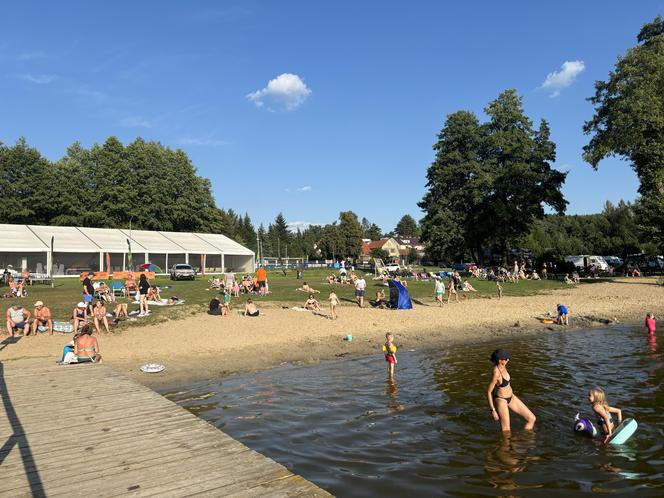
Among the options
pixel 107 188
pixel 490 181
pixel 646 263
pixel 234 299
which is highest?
pixel 107 188

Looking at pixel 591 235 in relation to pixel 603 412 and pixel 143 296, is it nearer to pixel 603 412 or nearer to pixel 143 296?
pixel 143 296

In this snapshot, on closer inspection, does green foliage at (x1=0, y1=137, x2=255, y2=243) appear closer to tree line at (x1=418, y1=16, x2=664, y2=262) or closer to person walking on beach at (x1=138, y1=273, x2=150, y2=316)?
tree line at (x1=418, y1=16, x2=664, y2=262)

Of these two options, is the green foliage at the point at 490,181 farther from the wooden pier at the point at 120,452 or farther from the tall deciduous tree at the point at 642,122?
the wooden pier at the point at 120,452

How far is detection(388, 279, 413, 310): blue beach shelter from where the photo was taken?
24047 millimetres


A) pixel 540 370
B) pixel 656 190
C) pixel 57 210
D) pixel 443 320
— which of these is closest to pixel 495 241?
pixel 656 190

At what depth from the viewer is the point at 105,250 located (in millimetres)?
46844

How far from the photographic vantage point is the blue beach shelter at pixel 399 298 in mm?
24047

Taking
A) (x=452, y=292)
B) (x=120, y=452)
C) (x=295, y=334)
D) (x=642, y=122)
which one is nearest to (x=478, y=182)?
(x=642, y=122)

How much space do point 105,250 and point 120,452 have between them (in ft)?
150

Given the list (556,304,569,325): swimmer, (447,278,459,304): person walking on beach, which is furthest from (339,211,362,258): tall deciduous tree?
(556,304,569,325): swimmer

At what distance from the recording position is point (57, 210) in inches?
2376

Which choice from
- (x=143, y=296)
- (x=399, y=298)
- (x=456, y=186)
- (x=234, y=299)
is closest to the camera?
(x=143, y=296)

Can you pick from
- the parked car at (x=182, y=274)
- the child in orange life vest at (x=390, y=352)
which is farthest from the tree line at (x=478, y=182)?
the child in orange life vest at (x=390, y=352)

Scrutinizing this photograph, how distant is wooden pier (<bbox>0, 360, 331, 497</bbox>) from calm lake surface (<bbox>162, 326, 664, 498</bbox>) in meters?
1.49
